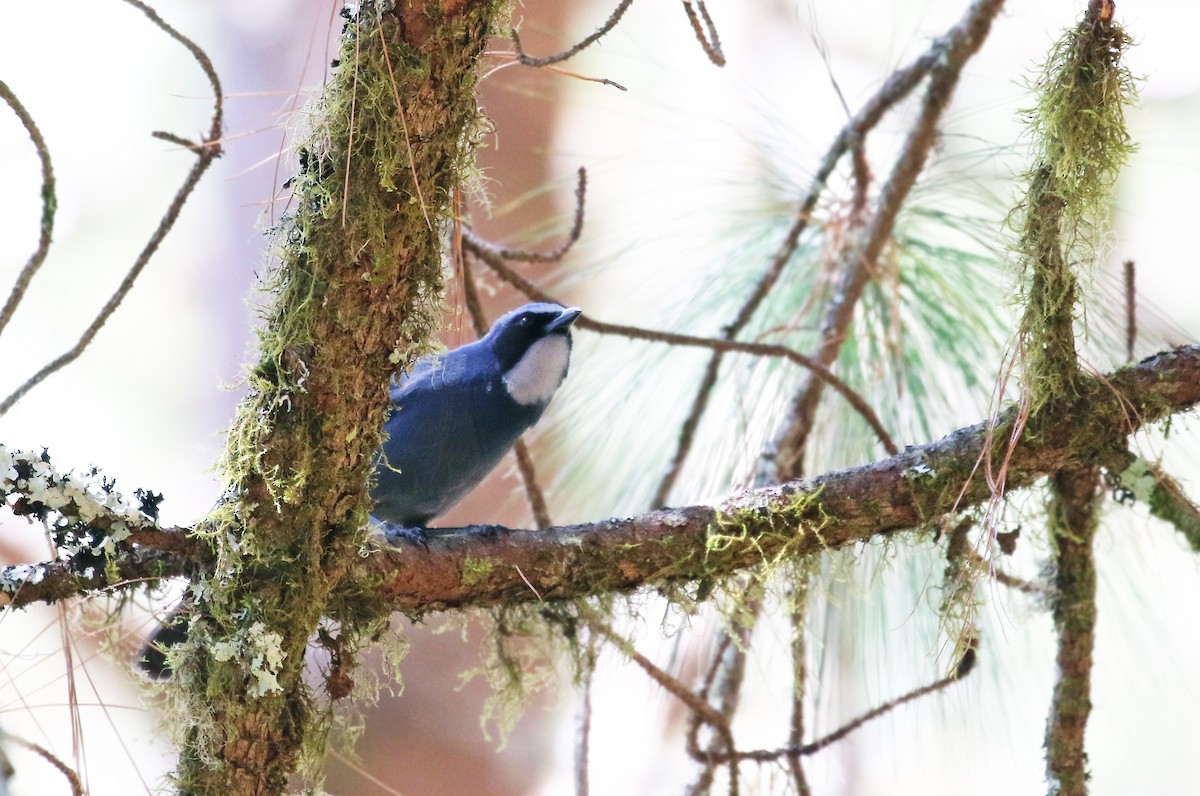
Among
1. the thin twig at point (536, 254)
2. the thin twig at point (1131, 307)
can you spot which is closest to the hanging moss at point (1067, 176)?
the thin twig at point (1131, 307)

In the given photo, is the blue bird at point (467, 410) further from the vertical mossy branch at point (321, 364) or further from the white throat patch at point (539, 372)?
the vertical mossy branch at point (321, 364)

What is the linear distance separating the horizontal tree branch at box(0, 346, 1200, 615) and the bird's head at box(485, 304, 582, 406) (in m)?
0.52

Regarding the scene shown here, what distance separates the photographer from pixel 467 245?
2.17 meters

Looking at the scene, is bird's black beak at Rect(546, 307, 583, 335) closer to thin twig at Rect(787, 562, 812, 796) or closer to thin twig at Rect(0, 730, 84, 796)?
thin twig at Rect(787, 562, 812, 796)

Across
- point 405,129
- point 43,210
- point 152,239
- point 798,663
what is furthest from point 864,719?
point 43,210

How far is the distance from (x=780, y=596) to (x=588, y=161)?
5.25 ft

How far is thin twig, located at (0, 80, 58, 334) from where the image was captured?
134 centimetres

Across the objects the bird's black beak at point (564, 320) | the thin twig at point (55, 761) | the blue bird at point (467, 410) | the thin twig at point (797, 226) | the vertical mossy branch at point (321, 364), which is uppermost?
the thin twig at point (797, 226)

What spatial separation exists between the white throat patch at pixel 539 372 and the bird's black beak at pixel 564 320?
0.02 m

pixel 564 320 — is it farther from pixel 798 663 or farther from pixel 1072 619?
pixel 1072 619

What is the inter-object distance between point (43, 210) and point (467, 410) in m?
0.94

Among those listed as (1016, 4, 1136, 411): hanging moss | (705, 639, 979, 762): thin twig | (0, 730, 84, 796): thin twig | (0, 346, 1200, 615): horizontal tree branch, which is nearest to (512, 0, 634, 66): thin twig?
(1016, 4, 1136, 411): hanging moss

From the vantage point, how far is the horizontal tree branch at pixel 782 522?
167 cm

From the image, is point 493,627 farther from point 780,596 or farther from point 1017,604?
point 1017,604
